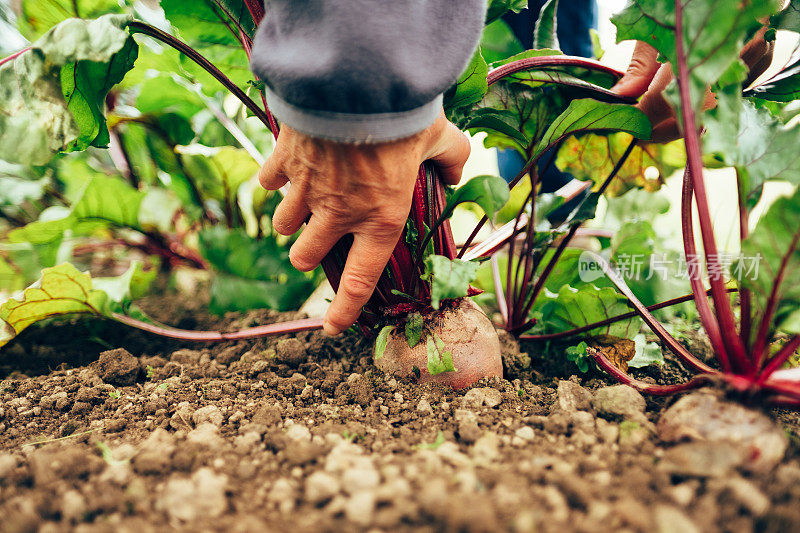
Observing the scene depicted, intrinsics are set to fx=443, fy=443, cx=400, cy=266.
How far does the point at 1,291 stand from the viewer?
1.88m

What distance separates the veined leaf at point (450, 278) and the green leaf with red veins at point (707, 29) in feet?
1.72

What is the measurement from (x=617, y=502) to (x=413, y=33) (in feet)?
2.56

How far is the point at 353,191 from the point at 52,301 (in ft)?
3.19

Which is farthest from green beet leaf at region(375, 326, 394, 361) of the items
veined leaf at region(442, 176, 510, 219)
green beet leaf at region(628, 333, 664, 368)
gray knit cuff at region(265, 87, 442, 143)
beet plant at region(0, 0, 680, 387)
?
green beet leaf at region(628, 333, 664, 368)

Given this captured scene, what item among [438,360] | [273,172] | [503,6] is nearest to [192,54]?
[273,172]

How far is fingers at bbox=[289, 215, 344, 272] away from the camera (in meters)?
0.92

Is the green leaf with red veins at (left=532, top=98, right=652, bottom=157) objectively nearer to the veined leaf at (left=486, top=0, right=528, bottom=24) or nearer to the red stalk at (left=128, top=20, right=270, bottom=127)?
the veined leaf at (left=486, top=0, right=528, bottom=24)

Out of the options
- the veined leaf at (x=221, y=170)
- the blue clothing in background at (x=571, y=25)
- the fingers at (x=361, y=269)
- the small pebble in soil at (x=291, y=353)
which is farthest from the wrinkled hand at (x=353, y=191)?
→ the blue clothing in background at (x=571, y=25)

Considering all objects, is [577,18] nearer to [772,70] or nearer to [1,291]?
[772,70]

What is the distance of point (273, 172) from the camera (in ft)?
3.11

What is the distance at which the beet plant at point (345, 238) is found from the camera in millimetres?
975

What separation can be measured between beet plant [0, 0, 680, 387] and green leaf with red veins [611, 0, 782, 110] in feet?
0.61

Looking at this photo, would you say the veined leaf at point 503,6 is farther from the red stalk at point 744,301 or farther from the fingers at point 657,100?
the red stalk at point 744,301

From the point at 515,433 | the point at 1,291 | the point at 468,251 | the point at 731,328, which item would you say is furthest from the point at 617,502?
the point at 1,291
